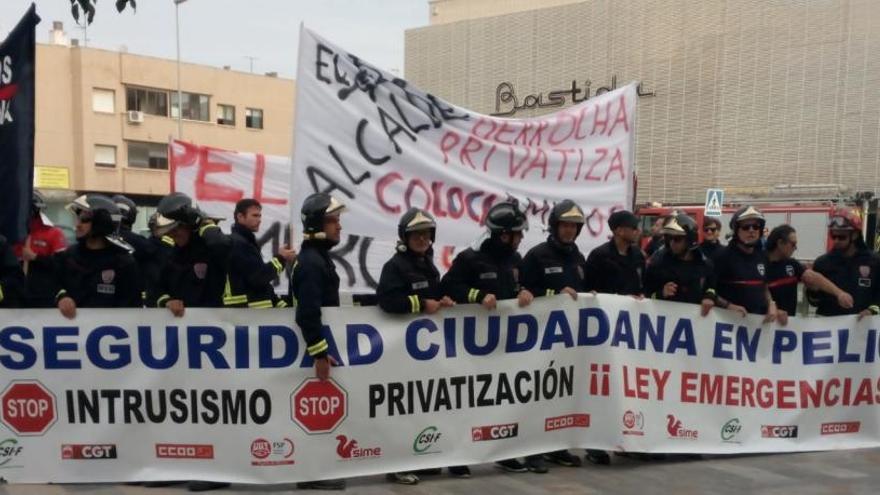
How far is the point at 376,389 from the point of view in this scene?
5.59m

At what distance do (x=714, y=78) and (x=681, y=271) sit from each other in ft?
99.1

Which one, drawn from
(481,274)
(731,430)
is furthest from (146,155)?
(731,430)

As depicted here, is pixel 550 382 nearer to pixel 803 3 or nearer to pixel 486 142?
pixel 486 142

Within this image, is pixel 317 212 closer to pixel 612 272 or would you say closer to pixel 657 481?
pixel 612 272

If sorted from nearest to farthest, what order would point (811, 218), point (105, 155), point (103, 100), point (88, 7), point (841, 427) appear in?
point (88, 7)
point (841, 427)
point (811, 218)
point (103, 100)
point (105, 155)

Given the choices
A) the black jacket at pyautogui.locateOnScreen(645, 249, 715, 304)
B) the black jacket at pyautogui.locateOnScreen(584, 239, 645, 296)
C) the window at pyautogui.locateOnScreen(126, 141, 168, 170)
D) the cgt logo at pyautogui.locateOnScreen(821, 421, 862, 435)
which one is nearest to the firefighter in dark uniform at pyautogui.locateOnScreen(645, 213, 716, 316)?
the black jacket at pyautogui.locateOnScreen(645, 249, 715, 304)

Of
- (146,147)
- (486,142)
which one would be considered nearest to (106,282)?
(486,142)

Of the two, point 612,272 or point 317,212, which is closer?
point 317,212

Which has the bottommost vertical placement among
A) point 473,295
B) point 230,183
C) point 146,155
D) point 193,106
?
point 473,295

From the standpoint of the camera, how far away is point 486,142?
6961 millimetres

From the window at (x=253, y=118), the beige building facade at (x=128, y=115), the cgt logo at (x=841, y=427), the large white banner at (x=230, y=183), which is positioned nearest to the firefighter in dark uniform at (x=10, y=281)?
the large white banner at (x=230, y=183)

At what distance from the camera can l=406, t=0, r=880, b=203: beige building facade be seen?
3102cm

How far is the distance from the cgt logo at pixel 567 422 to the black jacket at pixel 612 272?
3.25ft

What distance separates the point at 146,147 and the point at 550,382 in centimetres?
4401
